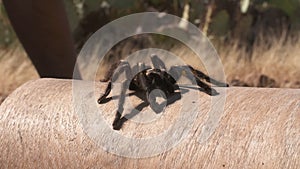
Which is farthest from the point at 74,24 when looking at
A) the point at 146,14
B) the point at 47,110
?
the point at 47,110

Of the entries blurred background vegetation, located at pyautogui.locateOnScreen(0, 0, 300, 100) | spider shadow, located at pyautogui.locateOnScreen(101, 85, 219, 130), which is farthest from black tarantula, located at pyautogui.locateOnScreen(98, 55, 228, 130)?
blurred background vegetation, located at pyautogui.locateOnScreen(0, 0, 300, 100)

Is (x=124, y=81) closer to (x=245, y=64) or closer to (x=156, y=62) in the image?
(x=156, y=62)

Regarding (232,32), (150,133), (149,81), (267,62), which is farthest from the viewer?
(232,32)

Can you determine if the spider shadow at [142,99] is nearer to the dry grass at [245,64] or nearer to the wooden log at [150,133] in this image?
the wooden log at [150,133]

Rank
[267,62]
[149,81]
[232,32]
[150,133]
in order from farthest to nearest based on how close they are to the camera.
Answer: [232,32]
[267,62]
[149,81]
[150,133]

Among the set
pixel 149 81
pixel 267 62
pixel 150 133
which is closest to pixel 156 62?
pixel 149 81
